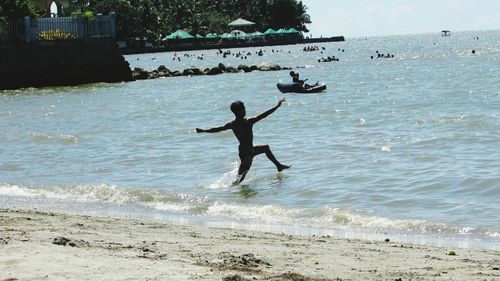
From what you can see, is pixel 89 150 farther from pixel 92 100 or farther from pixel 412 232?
pixel 92 100

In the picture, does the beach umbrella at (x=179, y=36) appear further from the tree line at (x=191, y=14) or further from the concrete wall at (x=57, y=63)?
the concrete wall at (x=57, y=63)

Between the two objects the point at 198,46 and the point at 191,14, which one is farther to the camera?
the point at 191,14

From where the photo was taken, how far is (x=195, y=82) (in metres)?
52.1

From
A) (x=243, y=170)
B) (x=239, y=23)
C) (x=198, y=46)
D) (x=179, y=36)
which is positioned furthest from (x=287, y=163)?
(x=239, y=23)

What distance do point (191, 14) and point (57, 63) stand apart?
309ft

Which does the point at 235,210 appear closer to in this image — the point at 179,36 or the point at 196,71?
the point at 196,71

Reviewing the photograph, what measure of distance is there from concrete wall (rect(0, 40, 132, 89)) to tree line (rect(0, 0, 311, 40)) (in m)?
45.5

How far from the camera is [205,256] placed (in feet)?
23.8

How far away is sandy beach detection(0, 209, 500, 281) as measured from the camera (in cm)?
619

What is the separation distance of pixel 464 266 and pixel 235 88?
39032 millimetres

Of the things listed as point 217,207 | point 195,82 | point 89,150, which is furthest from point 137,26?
point 217,207

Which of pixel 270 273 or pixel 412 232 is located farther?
pixel 412 232

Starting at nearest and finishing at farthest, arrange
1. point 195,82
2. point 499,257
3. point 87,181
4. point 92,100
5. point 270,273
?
point 270,273 < point 499,257 < point 87,181 < point 92,100 < point 195,82

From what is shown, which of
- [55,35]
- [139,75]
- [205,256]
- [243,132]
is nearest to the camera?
[205,256]
